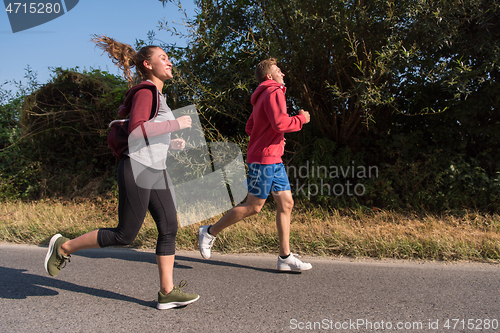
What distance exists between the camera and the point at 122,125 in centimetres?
243

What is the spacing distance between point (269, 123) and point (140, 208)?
145 centimetres

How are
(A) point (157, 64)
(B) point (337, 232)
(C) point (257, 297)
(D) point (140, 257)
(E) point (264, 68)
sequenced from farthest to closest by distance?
(B) point (337, 232), (D) point (140, 257), (E) point (264, 68), (C) point (257, 297), (A) point (157, 64)

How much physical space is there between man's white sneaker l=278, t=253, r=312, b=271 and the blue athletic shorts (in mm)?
644

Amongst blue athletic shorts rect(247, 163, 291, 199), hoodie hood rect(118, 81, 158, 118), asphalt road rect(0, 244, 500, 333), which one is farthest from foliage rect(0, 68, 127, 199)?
hoodie hood rect(118, 81, 158, 118)

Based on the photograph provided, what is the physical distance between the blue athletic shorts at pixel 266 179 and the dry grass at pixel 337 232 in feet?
3.24

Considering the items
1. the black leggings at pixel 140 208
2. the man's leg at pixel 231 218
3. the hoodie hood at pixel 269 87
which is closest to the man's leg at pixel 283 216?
the man's leg at pixel 231 218

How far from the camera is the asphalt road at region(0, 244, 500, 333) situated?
2.29m

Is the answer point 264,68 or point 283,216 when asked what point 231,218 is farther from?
point 264,68

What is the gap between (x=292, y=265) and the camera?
3285 mm

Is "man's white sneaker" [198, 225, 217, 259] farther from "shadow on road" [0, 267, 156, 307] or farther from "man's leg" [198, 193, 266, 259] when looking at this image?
"shadow on road" [0, 267, 156, 307]

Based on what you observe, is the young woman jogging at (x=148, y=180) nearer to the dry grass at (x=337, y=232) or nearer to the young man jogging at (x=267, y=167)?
the young man jogging at (x=267, y=167)

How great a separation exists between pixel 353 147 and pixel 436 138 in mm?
1343

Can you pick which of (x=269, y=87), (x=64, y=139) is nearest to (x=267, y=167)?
(x=269, y=87)

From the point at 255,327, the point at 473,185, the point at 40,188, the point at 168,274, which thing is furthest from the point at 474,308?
the point at 40,188
